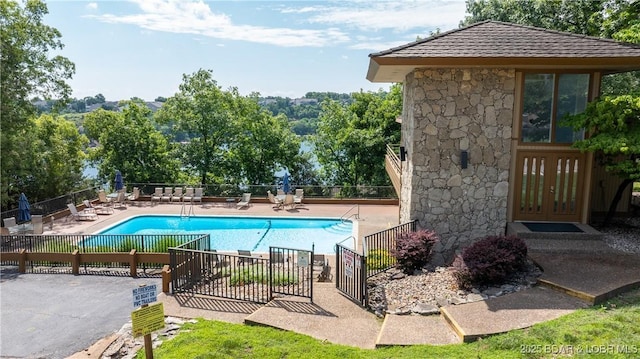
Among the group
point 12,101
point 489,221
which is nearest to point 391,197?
point 489,221

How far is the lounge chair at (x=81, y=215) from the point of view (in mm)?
18734

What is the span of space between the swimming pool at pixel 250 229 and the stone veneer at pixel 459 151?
18.8 ft

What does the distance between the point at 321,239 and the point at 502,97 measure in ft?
29.6

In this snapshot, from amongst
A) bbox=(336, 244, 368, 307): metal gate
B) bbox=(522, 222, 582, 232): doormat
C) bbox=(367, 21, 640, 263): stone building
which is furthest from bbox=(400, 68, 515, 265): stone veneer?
bbox=(336, 244, 368, 307): metal gate

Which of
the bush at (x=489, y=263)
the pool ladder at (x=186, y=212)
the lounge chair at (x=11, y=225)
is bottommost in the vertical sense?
the pool ladder at (x=186, y=212)

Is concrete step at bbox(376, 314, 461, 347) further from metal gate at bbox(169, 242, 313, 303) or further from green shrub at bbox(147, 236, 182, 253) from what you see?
green shrub at bbox(147, 236, 182, 253)

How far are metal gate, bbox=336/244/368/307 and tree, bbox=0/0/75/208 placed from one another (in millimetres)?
15014

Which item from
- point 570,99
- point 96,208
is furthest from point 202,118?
point 570,99

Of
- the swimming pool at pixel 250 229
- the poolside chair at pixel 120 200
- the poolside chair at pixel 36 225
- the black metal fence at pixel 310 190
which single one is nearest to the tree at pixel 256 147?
the black metal fence at pixel 310 190

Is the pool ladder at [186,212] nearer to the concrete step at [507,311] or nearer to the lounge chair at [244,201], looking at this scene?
the lounge chair at [244,201]

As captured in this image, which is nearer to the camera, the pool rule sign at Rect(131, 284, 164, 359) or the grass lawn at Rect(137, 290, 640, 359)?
the grass lawn at Rect(137, 290, 640, 359)

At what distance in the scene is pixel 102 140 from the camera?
83.3ft

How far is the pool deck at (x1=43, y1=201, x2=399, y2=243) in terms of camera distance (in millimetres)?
17297

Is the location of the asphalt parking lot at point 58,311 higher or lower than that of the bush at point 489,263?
lower
